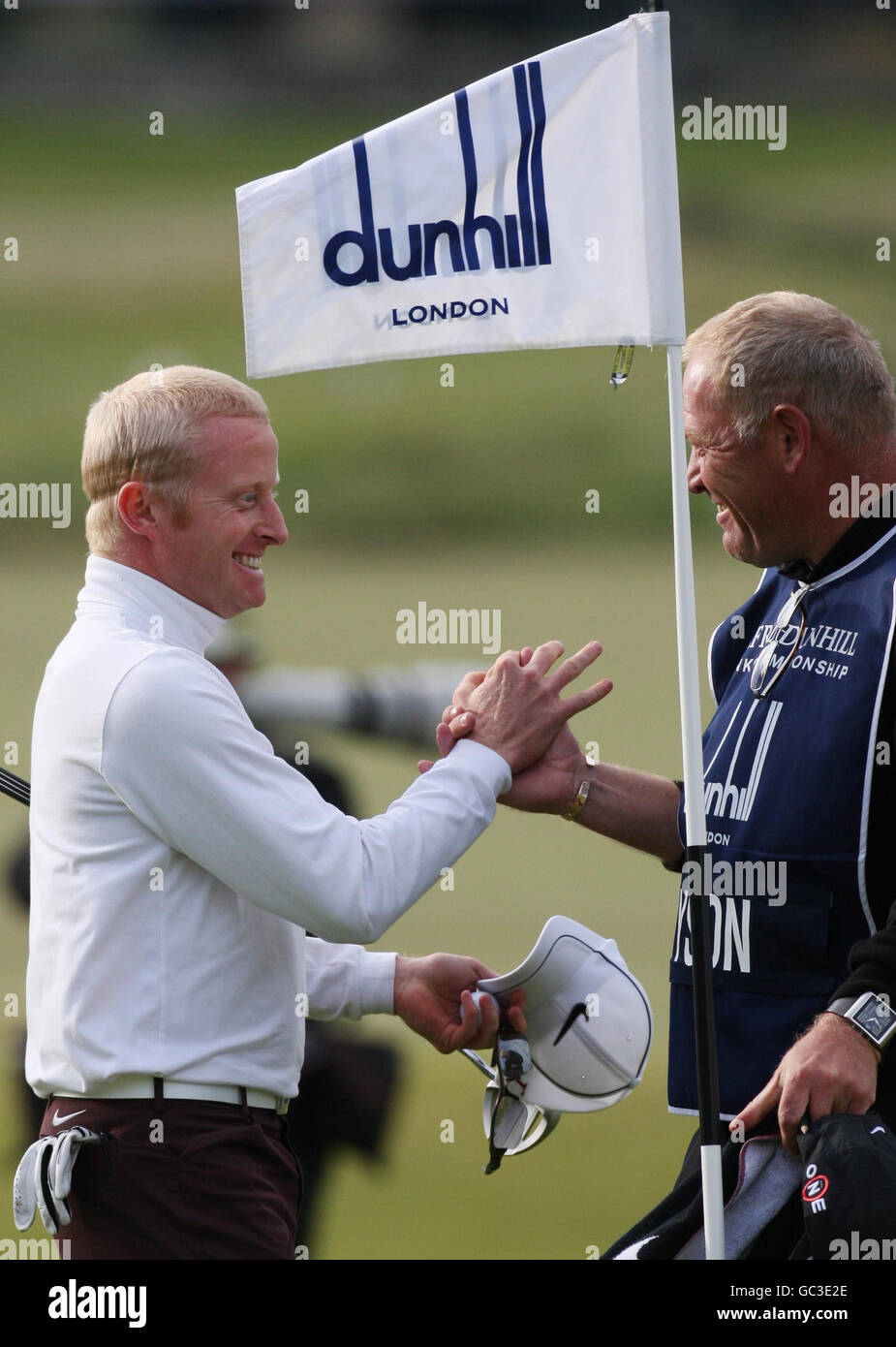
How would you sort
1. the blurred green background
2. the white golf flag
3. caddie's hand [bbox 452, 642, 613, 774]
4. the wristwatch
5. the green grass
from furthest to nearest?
the green grass
the blurred green background
caddie's hand [bbox 452, 642, 613, 774]
the white golf flag
the wristwatch

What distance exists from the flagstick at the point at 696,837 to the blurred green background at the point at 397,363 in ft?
28.7

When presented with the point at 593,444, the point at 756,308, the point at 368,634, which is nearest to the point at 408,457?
the point at 593,444

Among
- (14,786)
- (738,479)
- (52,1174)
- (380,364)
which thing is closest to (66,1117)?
(52,1174)

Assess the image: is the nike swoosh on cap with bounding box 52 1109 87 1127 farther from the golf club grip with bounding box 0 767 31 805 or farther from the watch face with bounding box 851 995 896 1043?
the watch face with bounding box 851 995 896 1043

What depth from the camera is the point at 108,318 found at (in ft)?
54.2

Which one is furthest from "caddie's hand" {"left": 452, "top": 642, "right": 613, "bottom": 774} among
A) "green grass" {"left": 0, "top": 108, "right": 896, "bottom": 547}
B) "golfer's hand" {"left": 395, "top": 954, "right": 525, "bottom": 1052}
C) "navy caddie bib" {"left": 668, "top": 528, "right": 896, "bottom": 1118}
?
"green grass" {"left": 0, "top": 108, "right": 896, "bottom": 547}

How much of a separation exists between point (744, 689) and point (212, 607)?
0.68 m

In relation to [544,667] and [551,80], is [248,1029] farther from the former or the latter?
[551,80]

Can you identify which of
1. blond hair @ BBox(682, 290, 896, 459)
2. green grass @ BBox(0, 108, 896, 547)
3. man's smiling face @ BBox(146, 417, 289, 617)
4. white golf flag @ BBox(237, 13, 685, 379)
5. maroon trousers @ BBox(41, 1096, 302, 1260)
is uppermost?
green grass @ BBox(0, 108, 896, 547)

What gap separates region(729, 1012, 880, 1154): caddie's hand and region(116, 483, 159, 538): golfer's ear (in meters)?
0.90

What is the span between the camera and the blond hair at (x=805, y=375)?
205 cm

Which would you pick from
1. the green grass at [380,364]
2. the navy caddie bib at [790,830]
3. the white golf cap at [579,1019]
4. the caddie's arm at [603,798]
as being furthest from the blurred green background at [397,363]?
the navy caddie bib at [790,830]

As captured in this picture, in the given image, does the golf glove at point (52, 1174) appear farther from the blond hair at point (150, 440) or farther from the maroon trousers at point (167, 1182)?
the blond hair at point (150, 440)

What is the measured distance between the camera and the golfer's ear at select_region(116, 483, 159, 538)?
1.83 m
